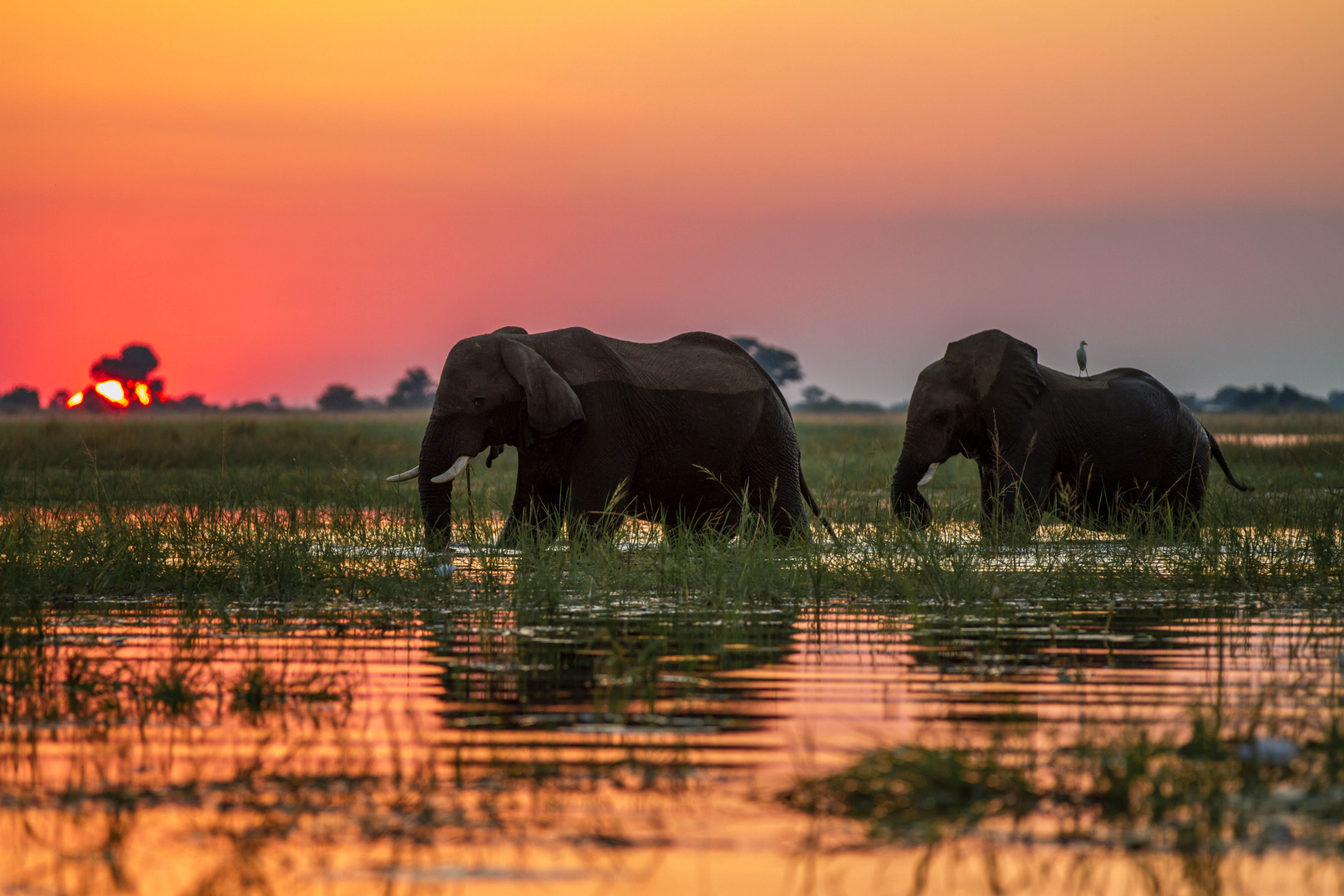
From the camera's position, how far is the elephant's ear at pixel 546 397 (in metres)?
10.3

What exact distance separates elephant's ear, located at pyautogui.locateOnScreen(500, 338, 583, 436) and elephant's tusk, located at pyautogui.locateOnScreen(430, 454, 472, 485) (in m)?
0.53

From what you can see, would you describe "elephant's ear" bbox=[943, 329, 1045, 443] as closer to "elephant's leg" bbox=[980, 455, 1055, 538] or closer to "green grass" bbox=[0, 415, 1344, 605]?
"elephant's leg" bbox=[980, 455, 1055, 538]

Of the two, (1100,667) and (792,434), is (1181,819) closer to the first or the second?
(1100,667)

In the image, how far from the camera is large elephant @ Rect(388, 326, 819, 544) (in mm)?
10586

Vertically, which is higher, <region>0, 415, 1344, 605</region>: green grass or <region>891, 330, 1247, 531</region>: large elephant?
<region>891, 330, 1247, 531</region>: large elephant

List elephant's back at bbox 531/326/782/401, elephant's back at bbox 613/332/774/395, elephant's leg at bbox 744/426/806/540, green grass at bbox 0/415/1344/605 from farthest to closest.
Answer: elephant's leg at bbox 744/426/806/540 → elephant's back at bbox 613/332/774/395 → elephant's back at bbox 531/326/782/401 → green grass at bbox 0/415/1344/605

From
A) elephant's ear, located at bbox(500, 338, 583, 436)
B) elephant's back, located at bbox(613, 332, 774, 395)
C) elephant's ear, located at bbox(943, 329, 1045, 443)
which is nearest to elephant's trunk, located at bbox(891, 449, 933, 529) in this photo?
elephant's ear, located at bbox(943, 329, 1045, 443)

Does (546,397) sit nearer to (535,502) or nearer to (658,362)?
(535,502)

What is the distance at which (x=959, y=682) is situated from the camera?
565 cm

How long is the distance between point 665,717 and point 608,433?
19.2ft

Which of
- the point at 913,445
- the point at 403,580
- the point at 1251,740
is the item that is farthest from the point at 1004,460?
the point at 1251,740

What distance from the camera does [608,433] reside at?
10773 millimetres

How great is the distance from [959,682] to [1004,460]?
7036mm

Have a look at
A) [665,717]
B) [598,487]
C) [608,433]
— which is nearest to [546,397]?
[608,433]
